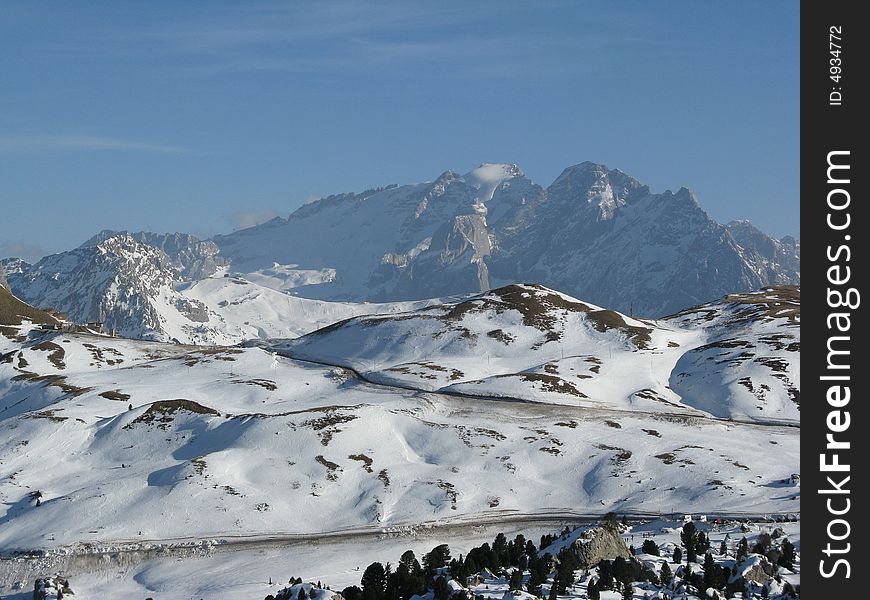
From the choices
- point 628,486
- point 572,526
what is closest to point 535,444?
point 628,486

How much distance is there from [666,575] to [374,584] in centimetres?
2289

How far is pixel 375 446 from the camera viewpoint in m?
129

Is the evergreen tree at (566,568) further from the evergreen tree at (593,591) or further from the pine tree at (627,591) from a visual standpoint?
the pine tree at (627,591)

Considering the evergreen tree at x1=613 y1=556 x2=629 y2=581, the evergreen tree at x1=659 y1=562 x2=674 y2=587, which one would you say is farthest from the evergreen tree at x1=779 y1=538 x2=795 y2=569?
the evergreen tree at x1=613 y1=556 x2=629 y2=581

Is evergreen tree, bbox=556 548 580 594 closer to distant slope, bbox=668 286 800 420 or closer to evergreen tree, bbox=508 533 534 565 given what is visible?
evergreen tree, bbox=508 533 534 565

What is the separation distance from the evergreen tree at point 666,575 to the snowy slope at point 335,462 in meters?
35.2

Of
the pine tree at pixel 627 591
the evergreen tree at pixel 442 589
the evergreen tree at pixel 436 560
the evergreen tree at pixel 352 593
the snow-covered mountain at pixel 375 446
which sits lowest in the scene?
the snow-covered mountain at pixel 375 446

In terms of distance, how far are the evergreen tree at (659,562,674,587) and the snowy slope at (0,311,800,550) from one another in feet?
115

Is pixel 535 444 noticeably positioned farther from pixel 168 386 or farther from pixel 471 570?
pixel 168 386

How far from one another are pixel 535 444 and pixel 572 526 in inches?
1108

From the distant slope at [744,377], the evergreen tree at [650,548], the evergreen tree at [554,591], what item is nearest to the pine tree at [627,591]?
the evergreen tree at [554,591]

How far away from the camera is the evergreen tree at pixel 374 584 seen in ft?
236
